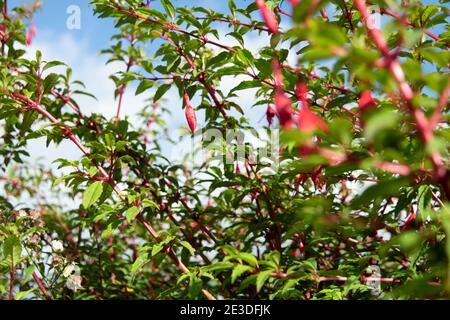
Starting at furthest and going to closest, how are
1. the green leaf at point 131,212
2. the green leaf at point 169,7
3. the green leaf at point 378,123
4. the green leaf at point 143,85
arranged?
the green leaf at point 143,85
the green leaf at point 169,7
the green leaf at point 131,212
the green leaf at point 378,123

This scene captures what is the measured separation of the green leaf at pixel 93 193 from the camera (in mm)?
1399

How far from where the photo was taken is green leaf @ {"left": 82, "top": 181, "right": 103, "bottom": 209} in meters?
1.40

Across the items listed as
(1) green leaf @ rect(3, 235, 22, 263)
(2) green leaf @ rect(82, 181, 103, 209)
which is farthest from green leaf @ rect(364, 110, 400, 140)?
(1) green leaf @ rect(3, 235, 22, 263)

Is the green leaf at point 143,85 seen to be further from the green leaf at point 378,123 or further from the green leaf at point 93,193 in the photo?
the green leaf at point 378,123

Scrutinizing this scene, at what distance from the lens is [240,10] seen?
1538 millimetres

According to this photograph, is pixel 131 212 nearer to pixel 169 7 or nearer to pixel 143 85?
pixel 143 85

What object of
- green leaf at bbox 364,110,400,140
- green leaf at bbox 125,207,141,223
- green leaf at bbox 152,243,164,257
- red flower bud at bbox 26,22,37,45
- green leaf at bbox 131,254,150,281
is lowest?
green leaf at bbox 131,254,150,281

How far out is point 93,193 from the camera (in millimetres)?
1422

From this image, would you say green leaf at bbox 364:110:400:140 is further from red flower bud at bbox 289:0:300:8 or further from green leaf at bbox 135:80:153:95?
green leaf at bbox 135:80:153:95

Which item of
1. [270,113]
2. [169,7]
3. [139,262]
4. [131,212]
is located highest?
[169,7]

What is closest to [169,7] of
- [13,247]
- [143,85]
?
[143,85]

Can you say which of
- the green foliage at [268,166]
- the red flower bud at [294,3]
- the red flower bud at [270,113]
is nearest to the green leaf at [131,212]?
the green foliage at [268,166]

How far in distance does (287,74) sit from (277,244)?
2.57 feet

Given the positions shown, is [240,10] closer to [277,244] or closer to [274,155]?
[274,155]
